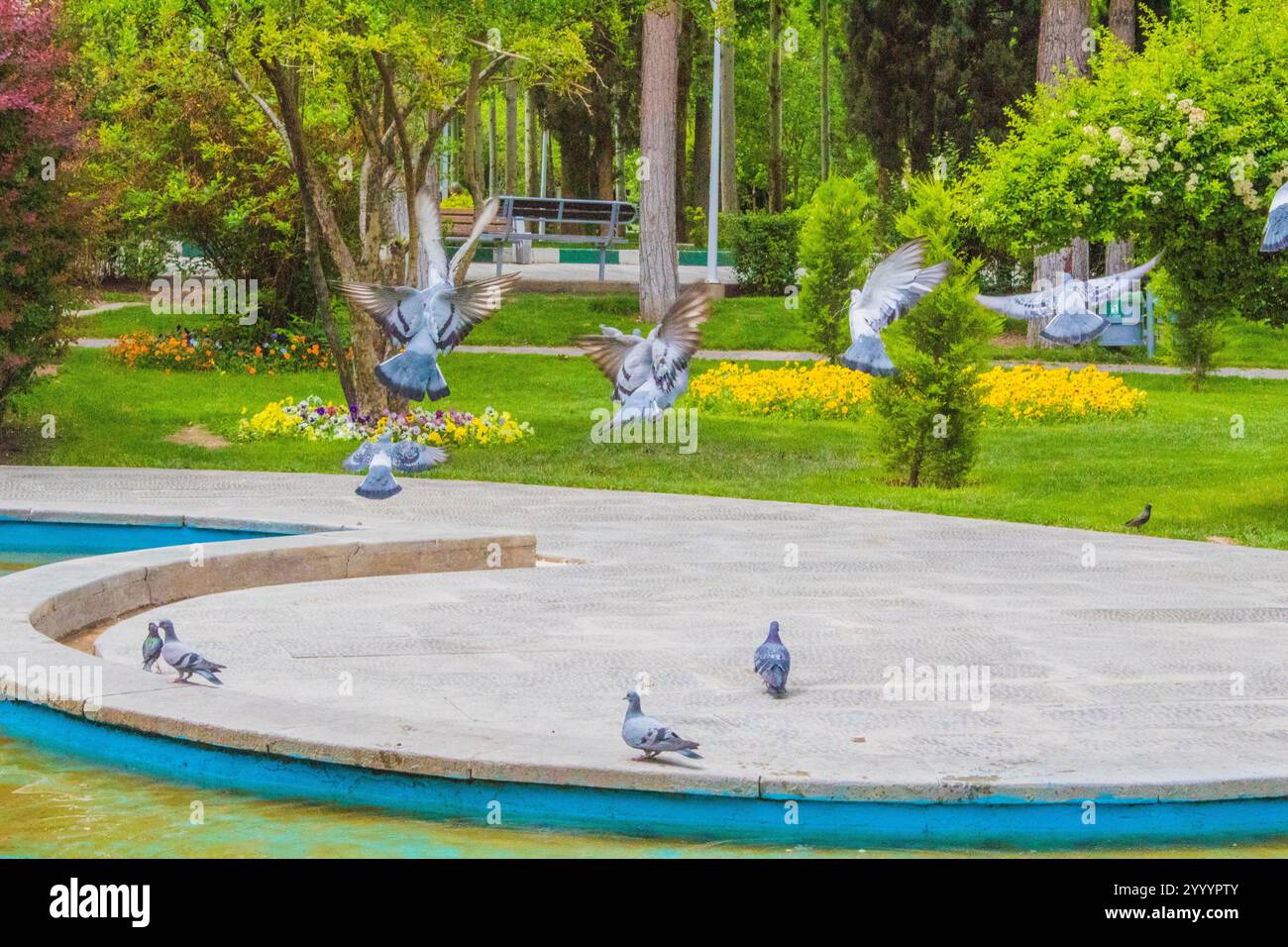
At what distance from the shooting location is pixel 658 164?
28562 mm

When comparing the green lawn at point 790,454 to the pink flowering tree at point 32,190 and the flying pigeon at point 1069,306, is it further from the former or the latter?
the flying pigeon at point 1069,306

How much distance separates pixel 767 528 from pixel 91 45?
19.6 m

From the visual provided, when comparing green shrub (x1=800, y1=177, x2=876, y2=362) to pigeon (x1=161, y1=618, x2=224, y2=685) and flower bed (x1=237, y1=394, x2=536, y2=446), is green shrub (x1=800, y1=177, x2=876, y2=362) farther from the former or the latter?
pigeon (x1=161, y1=618, x2=224, y2=685)

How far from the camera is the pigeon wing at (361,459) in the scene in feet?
55.8

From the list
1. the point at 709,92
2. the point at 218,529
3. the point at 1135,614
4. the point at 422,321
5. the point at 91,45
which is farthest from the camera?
the point at 709,92

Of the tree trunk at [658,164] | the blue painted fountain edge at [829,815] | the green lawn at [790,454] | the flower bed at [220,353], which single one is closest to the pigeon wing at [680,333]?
the green lawn at [790,454]

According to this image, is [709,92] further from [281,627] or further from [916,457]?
[281,627]

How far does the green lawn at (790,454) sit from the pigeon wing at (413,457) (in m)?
0.49

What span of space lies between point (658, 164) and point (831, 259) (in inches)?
165

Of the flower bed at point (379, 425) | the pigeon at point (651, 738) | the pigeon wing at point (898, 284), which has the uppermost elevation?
the pigeon wing at point (898, 284)

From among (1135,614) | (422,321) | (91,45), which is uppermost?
(91,45)

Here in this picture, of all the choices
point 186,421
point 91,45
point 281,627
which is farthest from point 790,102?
point 281,627

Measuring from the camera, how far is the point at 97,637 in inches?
386

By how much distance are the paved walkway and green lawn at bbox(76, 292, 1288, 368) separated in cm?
1299
